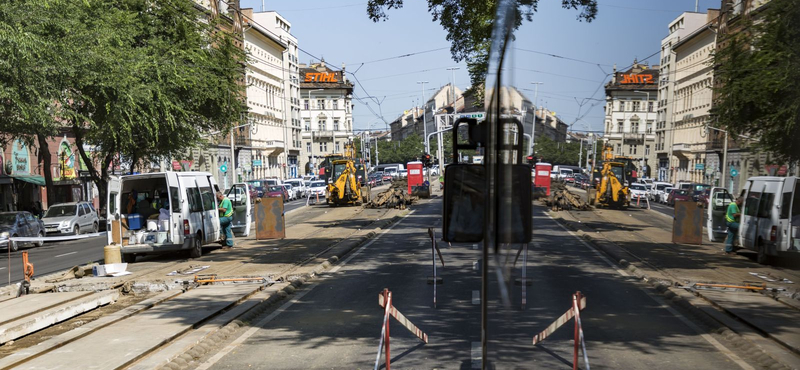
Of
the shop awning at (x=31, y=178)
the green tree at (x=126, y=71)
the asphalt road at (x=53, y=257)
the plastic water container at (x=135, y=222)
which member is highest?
the green tree at (x=126, y=71)

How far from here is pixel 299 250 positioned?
18.5m

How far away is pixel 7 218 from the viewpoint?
23.7 m

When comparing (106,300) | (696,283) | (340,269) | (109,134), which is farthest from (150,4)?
(696,283)

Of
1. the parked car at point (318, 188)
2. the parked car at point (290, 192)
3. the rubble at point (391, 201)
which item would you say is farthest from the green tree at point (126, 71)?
the parked car at point (290, 192)

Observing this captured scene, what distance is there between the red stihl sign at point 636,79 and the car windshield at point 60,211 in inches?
1141

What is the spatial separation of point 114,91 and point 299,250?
8598mm

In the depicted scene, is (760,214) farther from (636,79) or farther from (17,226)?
(17,226)

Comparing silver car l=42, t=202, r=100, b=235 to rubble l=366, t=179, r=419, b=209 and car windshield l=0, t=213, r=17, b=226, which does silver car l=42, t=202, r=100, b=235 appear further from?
rubble l=366, t=179, r=419, b=209

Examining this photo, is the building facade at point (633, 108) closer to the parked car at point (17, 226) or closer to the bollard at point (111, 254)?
the bollard at point (111, 254)

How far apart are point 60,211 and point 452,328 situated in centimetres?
2483

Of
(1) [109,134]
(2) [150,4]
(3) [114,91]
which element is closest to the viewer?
(3) [114,91]

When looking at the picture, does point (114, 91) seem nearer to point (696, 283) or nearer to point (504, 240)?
point (696, 283)

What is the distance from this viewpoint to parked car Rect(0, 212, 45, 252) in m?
22.9

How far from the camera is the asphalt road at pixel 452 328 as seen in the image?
22.4 ft
